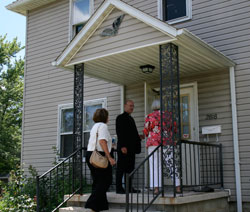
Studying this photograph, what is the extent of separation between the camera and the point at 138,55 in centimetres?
673

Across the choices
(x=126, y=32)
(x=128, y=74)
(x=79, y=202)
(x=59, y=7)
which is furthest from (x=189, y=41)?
(x=59, y=7)

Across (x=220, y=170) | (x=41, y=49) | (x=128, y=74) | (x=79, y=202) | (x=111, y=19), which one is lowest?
(x=79, y=202)

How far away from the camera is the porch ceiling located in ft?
20.2

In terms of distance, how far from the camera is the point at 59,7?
36.4ft

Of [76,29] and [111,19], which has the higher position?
[76,29]

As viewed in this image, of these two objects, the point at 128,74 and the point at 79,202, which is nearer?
the point at 79,202

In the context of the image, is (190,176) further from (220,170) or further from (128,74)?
(128,74)

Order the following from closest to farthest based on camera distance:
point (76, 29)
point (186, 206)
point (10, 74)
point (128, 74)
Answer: point (186, 206)
point (128, 74)
point (76, 29)
point (10, 74)

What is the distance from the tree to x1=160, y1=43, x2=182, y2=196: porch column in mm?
16438

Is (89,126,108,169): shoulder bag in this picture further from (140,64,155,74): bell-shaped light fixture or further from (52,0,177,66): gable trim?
(140,64,155,74): bell-shaped light fixture

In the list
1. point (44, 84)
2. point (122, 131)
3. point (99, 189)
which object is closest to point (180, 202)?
point (99, 189)

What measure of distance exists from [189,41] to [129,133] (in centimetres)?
188

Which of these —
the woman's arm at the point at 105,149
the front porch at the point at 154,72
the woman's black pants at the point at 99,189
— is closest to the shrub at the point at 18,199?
the front porch at the point at 154,72

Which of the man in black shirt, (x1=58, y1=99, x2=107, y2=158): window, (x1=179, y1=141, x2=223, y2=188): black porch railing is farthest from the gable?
(x1=58, y1=99, x2=107, y2=158): window
